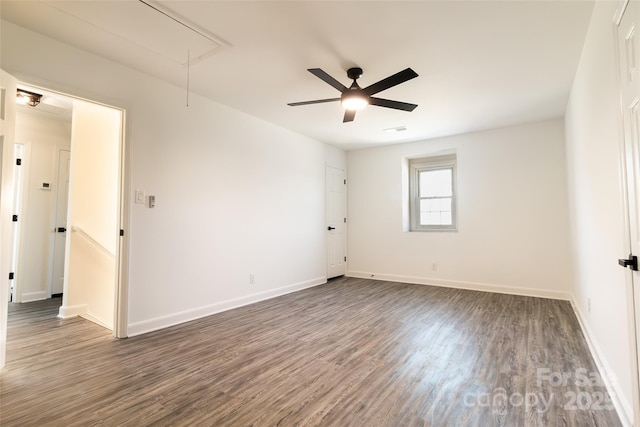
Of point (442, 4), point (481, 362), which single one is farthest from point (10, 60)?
point (481, 362)

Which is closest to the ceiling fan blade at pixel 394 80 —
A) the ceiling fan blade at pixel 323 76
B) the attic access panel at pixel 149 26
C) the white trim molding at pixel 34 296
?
the ceiling fan blade at pixel 323 76

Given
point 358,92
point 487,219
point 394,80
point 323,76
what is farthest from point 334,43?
point 487,219

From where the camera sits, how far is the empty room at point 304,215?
1863 millimetres

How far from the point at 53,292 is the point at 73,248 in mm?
1618

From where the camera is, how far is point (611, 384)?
6.33 ft

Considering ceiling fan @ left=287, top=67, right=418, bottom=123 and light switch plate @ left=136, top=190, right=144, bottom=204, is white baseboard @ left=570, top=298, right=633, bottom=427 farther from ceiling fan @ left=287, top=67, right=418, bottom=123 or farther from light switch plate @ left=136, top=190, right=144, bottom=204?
light switch plate @ left=136, top=190, right=144, bottom=204

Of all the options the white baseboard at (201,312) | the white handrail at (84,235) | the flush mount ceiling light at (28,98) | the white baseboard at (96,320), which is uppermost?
the flush mount ceiling light at (28,98)

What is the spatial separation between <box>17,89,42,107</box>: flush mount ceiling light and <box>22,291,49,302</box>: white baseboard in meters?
2.63

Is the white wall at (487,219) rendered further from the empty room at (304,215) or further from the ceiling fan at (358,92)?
the ceiling fan at (358,92)

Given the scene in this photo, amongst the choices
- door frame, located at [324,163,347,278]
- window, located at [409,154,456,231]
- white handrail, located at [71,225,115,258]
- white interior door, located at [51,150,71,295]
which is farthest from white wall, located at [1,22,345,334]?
white interior door, located at [51,150,71,295]

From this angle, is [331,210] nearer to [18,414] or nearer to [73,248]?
[73,248]

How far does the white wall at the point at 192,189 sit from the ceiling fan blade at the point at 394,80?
2067mm

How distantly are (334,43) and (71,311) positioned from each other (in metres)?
4.11

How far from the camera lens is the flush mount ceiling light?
3631mm
